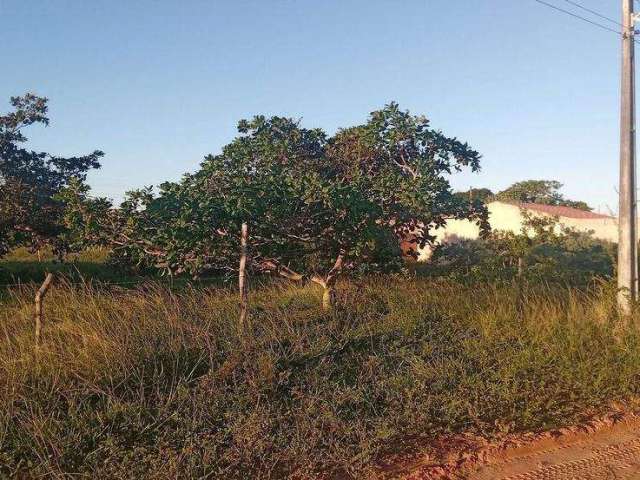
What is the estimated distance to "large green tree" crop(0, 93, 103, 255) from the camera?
10.7 metres

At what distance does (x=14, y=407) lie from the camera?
4.29m

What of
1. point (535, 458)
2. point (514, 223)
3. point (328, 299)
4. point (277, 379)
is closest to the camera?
point (535, 458)

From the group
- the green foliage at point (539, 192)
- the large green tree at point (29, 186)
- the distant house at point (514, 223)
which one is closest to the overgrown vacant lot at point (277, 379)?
the large green tree at point (29, 186)

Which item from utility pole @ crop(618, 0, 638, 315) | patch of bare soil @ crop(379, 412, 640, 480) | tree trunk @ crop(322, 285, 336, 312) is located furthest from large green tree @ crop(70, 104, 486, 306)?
patch of bare soil @ crop(379, 412, 640, 480)

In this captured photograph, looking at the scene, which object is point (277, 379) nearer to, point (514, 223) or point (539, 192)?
point (514, 223)

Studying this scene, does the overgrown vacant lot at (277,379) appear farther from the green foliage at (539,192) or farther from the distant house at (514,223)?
the green foliage at (539,192)

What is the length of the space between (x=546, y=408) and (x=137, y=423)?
338 centimetres

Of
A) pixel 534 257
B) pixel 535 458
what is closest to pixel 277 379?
pixel 535 458

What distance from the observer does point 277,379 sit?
16.6 feet

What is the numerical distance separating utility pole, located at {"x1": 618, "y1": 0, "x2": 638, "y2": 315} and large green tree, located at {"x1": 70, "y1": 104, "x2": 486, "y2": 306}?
7.91 ft

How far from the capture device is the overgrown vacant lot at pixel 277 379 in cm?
400

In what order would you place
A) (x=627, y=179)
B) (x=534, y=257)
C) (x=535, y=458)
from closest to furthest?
(x=535, y=458), (x=627, y=179), (x=534, y=257)

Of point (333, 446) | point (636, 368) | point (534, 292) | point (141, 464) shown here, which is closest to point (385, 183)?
point (534, 292)

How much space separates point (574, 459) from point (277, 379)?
239 cm
